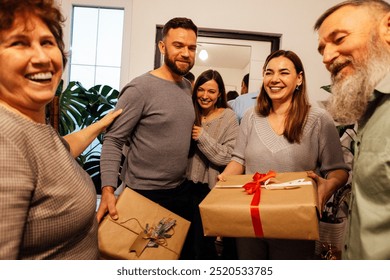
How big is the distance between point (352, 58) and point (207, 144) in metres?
0.77

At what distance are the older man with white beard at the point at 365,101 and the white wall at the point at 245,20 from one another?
181cm

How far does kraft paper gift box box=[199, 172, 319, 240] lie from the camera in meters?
0.86

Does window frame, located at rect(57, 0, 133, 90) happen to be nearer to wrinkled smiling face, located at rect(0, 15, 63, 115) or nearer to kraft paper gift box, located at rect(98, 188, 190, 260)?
kraft paper gift box, located at rect(98, 188, 190, 260)

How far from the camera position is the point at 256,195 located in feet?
3.07

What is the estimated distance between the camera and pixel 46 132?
63 cm

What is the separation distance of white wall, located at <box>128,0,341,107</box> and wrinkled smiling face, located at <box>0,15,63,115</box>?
204cm

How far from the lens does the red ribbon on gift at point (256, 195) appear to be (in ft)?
2.90

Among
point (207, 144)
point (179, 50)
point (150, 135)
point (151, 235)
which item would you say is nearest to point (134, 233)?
point (151, 235)

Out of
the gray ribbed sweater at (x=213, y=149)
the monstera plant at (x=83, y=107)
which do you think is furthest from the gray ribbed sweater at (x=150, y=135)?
the monstera plant at (x=83, y=107)

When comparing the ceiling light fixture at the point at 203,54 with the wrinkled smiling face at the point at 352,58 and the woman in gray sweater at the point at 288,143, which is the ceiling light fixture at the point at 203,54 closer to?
the woman in gray sweater at the point at 288,143

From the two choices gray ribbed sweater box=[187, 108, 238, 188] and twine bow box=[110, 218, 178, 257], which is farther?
gray ribbed sweater box=[187, 108, 238, 188]

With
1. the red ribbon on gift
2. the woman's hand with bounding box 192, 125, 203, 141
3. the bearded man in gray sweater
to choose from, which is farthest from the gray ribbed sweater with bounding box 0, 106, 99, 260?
the woman's hand with bounding box 192, 125, 203, 141

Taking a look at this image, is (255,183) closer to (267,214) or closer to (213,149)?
(267,214)
